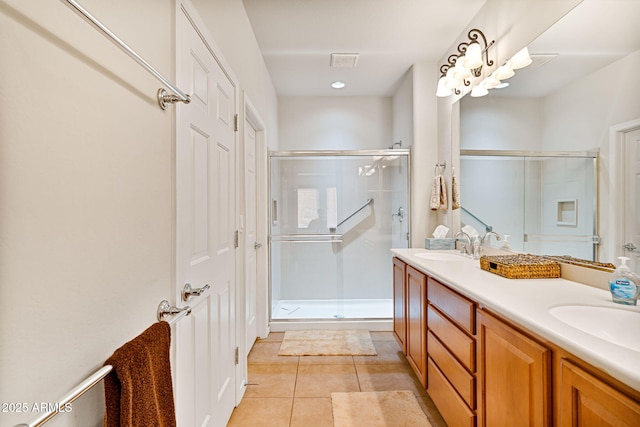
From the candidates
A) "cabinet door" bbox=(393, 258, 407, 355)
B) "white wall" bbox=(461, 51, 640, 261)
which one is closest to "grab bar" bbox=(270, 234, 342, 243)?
"cabinet door" bbox=(393, 258, 407, 355)

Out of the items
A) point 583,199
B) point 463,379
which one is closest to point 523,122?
point 583,199

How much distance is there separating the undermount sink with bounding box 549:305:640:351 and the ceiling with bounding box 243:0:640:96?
3.29ft

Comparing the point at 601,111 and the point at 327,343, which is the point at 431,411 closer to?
the point at 327,343

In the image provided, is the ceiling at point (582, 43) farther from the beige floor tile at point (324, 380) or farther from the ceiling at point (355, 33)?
the beige floor tile at point (324, 380)

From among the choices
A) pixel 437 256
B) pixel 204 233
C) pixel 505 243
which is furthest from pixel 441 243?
pixel 204 233

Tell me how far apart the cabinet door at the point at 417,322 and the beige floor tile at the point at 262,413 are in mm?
867

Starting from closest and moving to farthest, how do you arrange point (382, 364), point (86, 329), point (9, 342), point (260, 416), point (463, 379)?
1. point (9, 342)
2. point (86, 329)
3. point (463, 379)
4. point (260, 416)
5. point (382, 364)

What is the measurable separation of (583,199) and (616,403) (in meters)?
1.05

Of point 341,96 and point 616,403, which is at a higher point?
point 341,96

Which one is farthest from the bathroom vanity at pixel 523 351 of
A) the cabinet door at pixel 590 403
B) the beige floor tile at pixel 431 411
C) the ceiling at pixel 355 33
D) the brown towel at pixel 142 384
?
the ceiling at pixel 355 33

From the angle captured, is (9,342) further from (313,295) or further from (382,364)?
(313,295)

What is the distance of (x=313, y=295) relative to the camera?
3.37 m

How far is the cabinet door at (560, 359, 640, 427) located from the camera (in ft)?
2.15

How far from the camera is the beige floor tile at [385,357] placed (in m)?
2.41
